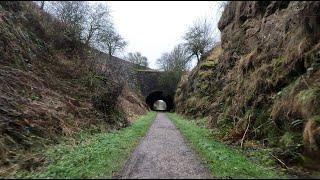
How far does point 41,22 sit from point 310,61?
2005 centimetres

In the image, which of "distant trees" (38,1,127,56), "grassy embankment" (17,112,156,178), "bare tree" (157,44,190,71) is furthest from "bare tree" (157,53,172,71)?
"grassy embankment" (17,112,156,178)

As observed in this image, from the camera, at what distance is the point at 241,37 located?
867 inches

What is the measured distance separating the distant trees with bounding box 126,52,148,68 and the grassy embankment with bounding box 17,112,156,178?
50.2m

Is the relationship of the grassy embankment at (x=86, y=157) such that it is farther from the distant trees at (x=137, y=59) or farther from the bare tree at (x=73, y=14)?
the distant trees at (x=137, y=59)

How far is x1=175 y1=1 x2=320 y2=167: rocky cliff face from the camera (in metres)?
11.2

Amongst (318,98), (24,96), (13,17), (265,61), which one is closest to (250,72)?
(265,61)

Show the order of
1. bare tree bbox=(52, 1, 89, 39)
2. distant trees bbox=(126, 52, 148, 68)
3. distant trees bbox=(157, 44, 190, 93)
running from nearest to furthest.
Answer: bare tree bbox=(52, 1, 89, 39)
distant trees bbox=(157, 44, 190, 93)
distant trees bbox=(126, 52, 148, 68)

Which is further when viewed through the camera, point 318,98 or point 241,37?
point 241,37

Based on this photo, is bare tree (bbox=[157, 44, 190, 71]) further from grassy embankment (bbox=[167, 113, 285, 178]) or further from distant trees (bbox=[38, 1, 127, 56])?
grassy embankment (bbox=[167, 113, 285, 178])

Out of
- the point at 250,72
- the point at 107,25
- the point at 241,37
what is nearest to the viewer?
the point at 250,72

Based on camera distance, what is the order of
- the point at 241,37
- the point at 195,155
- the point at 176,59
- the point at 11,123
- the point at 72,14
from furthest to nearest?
the point at 176,59
the point at 72,14
the point at 241,37
the point at 11,123
the point at 195,155

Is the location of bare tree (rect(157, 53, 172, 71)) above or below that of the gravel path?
above

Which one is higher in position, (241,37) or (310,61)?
(241,37)

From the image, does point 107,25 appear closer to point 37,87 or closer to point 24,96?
point 37,87
